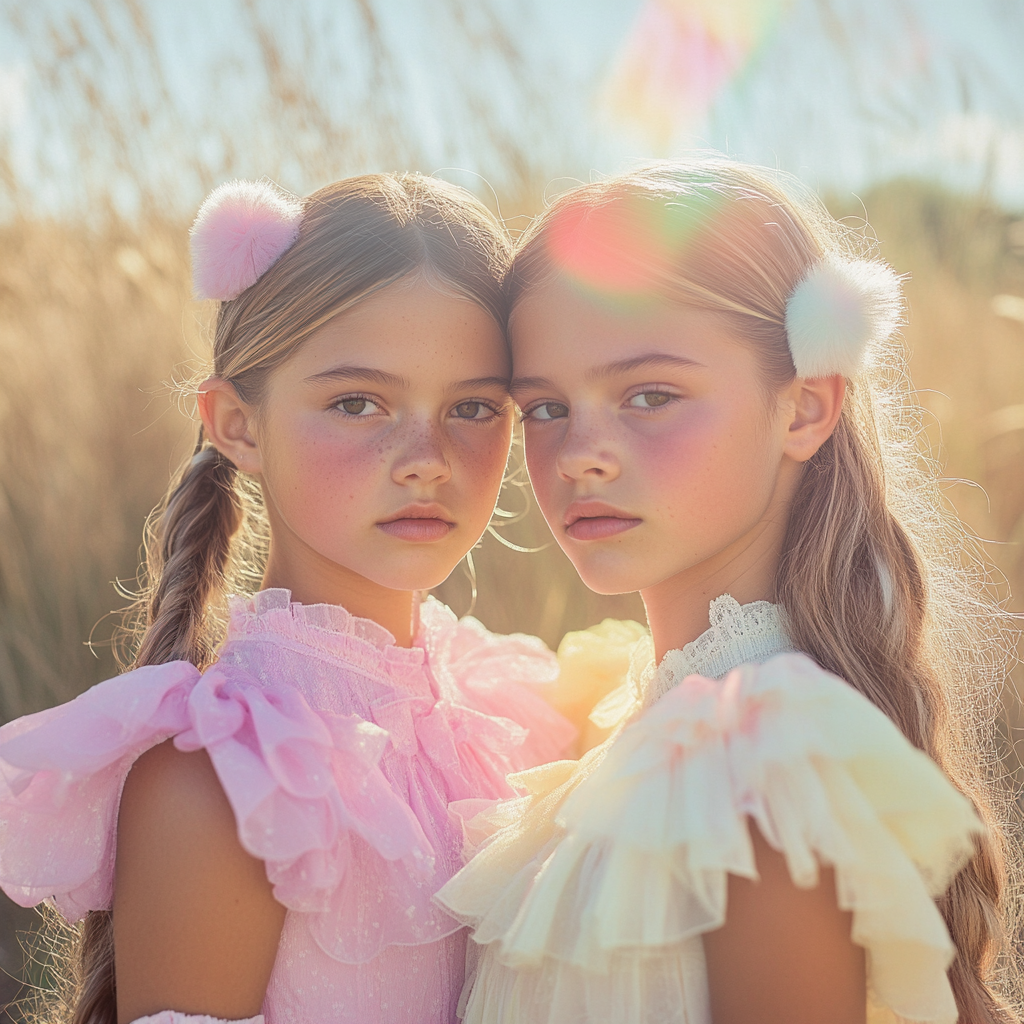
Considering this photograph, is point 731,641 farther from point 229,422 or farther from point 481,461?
point 229,422

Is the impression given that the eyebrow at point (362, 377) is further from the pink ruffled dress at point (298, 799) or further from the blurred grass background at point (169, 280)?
the blurred grass background at point (169, 280)

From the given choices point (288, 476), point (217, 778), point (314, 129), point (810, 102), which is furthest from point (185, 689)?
point (810, 102)

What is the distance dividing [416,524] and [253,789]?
1.86 ft

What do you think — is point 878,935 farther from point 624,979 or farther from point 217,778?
point 217,778

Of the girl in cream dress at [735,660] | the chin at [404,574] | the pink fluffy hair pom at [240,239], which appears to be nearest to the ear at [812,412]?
the girl in cream dress at [735,660]

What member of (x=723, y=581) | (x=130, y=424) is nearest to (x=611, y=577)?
(x=723, y=581)

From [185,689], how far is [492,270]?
964mm

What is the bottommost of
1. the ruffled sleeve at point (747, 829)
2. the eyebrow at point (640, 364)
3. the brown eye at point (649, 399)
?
the ruffled sleeve at point (747, 829)

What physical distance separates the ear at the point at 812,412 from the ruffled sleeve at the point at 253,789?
87 centimetres

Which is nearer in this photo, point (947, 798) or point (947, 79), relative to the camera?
point (947, 798)

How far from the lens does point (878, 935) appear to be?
1.15 meters

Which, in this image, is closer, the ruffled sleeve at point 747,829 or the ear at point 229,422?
A: the ruffled sleeve at point 747,829

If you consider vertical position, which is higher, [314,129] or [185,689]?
[314,129]

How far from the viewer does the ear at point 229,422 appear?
1872 millimetres
